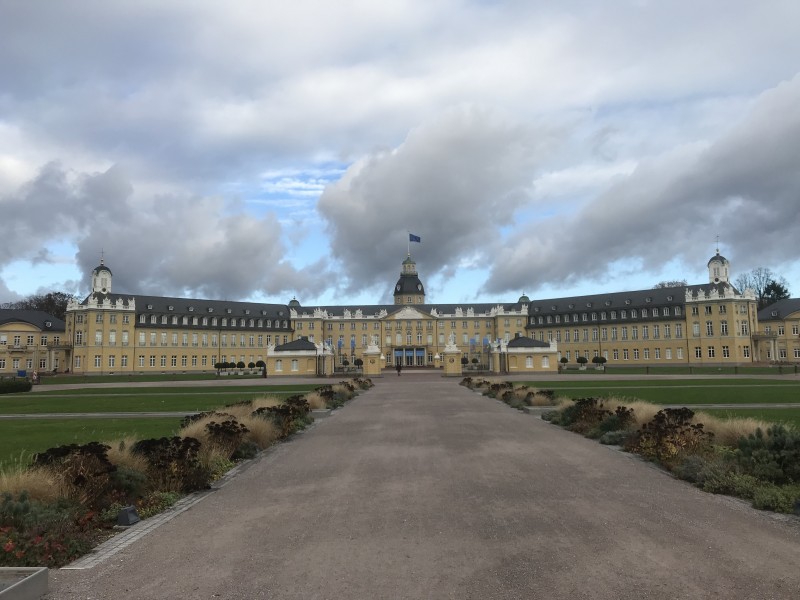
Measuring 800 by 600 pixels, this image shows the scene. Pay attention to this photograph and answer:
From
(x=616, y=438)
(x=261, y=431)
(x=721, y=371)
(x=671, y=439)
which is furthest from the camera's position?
(x=721, y=371)

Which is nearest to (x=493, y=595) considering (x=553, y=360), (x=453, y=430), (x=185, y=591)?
(x=185, y=591)

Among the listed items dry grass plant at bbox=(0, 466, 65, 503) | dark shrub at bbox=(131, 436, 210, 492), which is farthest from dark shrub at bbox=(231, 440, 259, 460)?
dry grass plant at bbox=(0, 466, 65, 503)

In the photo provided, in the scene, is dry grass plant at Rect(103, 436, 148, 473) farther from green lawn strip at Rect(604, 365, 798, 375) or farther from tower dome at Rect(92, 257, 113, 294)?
tower dome at Rect(92, 257, 113, 294)

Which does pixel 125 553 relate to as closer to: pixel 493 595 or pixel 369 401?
pixel 493 595

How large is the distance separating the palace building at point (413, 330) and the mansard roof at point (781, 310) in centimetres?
23

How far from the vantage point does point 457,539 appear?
6.95 metres

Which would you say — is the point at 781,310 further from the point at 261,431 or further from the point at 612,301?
the point at 261,431

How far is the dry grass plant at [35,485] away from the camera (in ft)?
25.4

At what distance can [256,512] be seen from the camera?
8.52 m

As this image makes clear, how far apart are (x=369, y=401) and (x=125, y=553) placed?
23.7m

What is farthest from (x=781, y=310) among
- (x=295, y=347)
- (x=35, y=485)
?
(x=35, y=485)

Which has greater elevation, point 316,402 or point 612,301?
point 612,301

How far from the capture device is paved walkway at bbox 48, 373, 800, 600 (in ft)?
18.3

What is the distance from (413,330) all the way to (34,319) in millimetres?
67160
